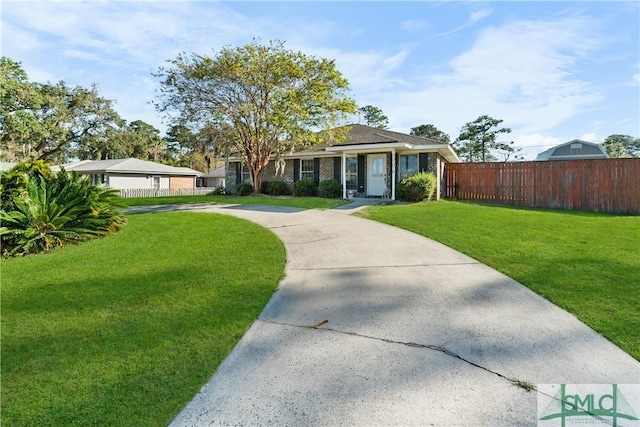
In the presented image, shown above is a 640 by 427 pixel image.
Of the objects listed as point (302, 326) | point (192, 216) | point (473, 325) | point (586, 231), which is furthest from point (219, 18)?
point (586, 231)

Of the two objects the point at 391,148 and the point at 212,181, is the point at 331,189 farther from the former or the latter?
the point at 212,181

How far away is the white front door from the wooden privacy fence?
3.28 m

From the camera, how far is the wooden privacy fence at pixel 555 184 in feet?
41.8

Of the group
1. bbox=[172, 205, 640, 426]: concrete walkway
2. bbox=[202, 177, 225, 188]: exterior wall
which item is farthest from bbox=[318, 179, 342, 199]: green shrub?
bbox=[202, 177, 225, 188]: exterior wall

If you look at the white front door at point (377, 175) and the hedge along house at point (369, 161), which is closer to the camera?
the hedge along house at point (369, 161)

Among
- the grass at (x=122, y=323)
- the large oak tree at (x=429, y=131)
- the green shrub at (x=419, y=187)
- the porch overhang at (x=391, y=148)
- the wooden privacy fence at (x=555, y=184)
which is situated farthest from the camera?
the large oak tree at (x=429, y=131)

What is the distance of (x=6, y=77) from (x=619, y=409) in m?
30.7

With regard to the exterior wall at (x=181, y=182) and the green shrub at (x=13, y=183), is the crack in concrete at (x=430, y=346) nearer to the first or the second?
the green shrub at (x=13, y=183)

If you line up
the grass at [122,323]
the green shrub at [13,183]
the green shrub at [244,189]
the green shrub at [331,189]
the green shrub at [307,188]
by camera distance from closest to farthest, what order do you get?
the grass at [122,323] < the green shrub at [13,183] < the green shrub at [331,189] < the green shrub at [307,188] < the green shrub at [244,189]

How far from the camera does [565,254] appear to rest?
19.7 ft

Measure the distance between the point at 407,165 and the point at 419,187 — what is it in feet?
8.22

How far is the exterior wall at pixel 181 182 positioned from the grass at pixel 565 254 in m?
29.2

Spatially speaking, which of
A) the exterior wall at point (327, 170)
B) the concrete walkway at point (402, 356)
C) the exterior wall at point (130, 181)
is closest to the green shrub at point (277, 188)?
the exterior wall at point (327, 170)

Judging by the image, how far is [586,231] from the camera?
26.6 feet
